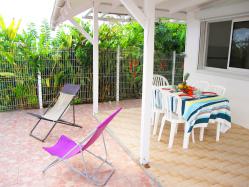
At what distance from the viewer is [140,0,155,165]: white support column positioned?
2.79 meters

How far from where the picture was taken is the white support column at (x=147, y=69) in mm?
2787

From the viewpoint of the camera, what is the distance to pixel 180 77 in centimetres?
777

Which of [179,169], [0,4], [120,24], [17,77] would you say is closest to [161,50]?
[120,24]

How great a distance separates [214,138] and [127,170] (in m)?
1.97

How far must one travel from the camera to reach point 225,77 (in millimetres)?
5250

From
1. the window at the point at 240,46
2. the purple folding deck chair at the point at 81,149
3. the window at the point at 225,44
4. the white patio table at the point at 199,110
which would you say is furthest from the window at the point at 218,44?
the purple folding deck chair at the point at 81,149

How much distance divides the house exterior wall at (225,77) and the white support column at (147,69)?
2.84 metres

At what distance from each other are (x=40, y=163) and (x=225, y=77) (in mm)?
4361

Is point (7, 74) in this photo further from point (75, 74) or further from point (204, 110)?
point (204, 110)

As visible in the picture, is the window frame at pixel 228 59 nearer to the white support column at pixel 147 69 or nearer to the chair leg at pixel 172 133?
the chair leg at pixel 172 133

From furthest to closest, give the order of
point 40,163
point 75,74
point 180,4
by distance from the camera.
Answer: point 75,74, point 180,4, point 40,163

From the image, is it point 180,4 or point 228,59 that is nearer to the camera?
point 228,59

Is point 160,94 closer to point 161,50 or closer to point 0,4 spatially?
point 161,50

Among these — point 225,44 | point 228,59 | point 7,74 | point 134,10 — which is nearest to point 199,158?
point 134,10
